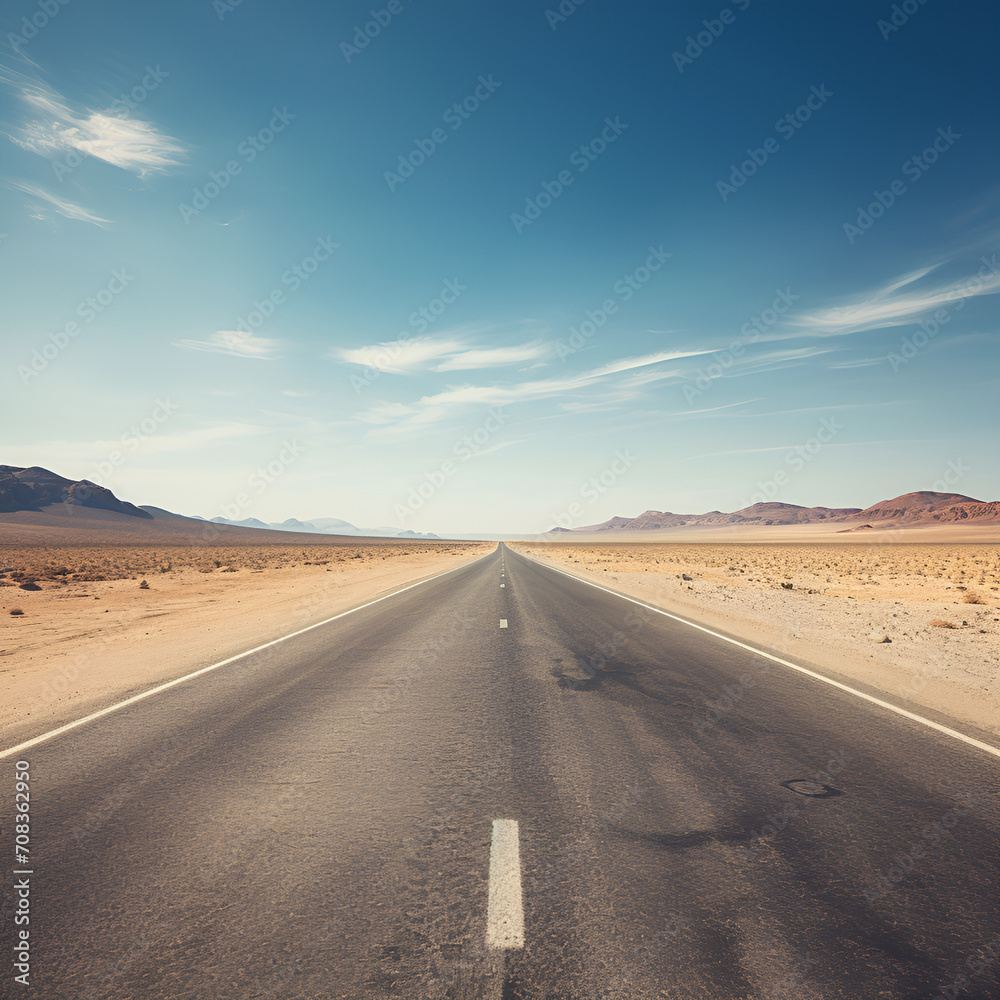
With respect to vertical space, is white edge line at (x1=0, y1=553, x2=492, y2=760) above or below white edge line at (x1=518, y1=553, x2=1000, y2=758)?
above

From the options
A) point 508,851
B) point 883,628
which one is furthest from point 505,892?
point 883,628

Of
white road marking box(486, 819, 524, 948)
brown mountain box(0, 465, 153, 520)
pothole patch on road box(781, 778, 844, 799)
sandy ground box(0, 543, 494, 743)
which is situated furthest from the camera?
brown mountain box(0, 465, 153, 520)

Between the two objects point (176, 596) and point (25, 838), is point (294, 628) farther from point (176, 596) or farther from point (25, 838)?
point (176, 596)

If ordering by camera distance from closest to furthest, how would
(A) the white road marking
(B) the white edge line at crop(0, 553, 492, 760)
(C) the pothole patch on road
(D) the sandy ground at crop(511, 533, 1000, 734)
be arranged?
(A) the white road marking, (C) the pothole patch on road, (B) the white edge line at crop(0, 553, 492, 760), (D) the sandy ground at crop(511, 533, 1000, 734)

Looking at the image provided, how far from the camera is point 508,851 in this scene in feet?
10.6

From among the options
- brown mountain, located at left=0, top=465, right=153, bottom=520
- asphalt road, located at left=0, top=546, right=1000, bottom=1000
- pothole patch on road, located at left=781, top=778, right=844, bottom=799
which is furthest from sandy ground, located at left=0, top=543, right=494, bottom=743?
brown mountain, located at left=0, top=465, right=153, bottom=520

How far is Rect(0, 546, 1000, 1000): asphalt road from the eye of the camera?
238 cm

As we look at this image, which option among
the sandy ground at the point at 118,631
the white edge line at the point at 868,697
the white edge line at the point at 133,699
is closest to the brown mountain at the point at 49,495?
the sandy ground at the point at 118,631

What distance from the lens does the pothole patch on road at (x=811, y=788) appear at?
4.13 metres

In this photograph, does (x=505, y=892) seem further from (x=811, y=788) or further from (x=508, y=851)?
(x=811, y=788)

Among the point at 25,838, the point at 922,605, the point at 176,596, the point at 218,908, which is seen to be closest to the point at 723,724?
the point at 218,908

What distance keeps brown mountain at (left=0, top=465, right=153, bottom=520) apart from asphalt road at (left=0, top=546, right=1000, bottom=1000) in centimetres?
19839

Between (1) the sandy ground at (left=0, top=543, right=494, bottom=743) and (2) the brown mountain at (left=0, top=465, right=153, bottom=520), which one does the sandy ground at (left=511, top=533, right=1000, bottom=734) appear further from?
(2) the brown mountain at (left=0, top=465, right=153, bottom=520)

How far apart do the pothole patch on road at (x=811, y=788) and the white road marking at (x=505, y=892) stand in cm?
230
